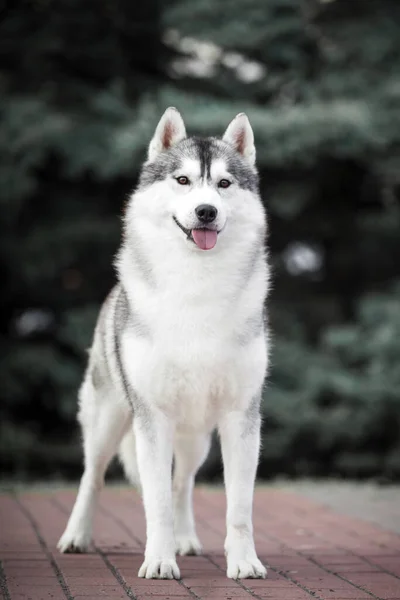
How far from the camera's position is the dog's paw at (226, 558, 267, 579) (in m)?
4.34

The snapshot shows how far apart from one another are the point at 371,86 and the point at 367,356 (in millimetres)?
3255

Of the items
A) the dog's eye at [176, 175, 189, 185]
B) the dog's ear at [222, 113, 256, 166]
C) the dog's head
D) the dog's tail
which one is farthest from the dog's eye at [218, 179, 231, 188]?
the dog's tail

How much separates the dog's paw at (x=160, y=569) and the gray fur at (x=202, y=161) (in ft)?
5.65

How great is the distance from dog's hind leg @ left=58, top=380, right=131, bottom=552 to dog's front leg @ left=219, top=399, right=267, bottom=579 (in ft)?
2.80

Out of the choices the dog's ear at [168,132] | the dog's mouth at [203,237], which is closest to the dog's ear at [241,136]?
the dog's ear at [168,132]

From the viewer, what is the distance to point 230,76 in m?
12.7

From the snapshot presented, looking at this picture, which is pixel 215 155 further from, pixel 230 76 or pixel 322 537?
pixel 230 76

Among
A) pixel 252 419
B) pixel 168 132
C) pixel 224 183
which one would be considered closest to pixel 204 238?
pixel 224 183

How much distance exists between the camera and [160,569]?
4277mm

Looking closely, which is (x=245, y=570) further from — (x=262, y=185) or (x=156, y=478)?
(x=262, y=185)

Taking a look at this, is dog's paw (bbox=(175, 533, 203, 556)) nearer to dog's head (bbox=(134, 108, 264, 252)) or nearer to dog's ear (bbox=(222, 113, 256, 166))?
dog's head (bbox=(134, 108, 264, 252))

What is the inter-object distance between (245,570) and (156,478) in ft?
1.86

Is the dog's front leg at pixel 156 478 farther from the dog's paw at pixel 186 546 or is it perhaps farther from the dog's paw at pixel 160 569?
the dog's paw at pixel 186 546

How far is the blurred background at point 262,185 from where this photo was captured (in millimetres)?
11227
